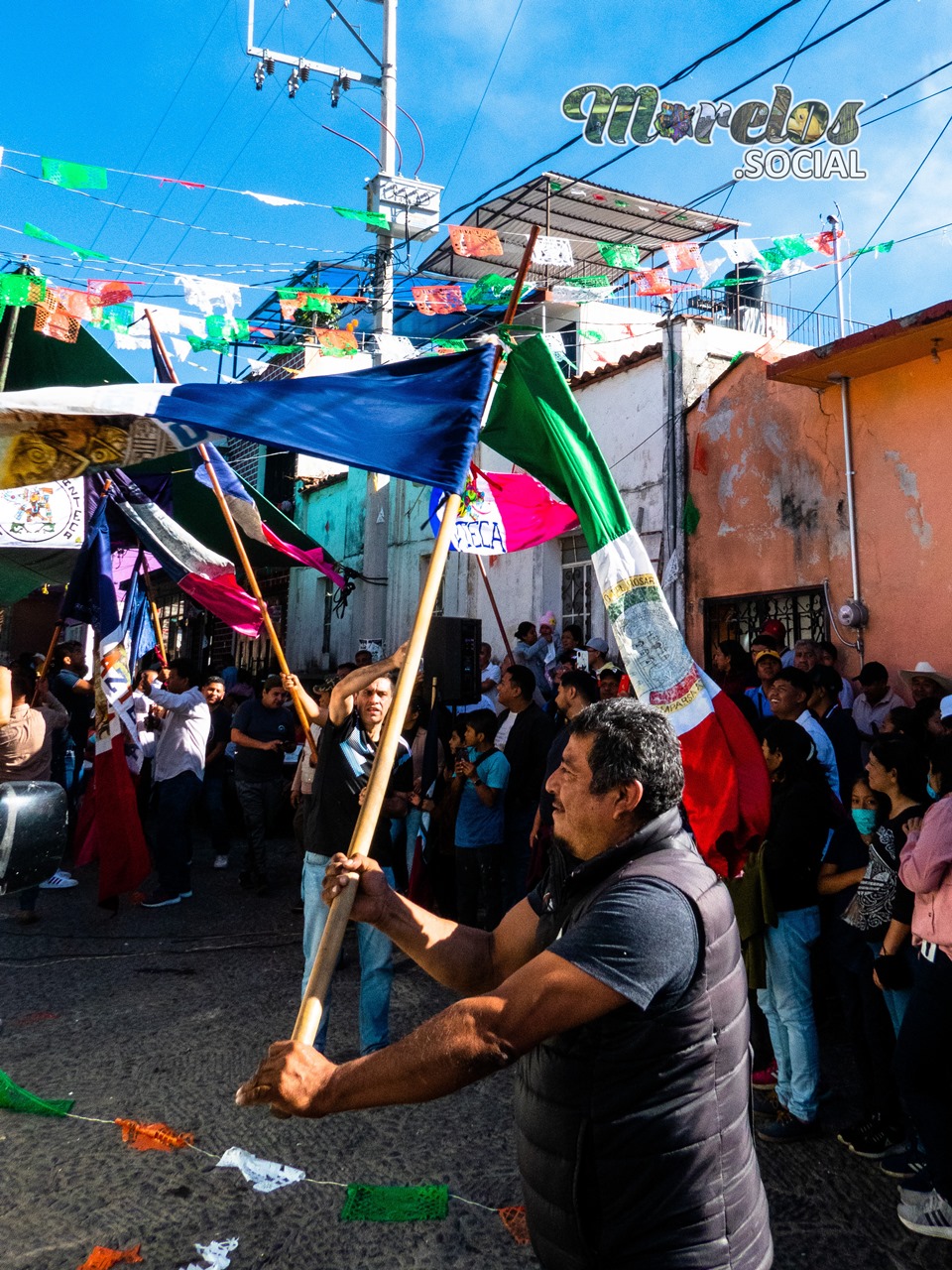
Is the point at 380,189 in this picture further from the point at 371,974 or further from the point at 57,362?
the point at 371,974

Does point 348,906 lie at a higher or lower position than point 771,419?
lower

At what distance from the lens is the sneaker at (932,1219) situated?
3.45 m

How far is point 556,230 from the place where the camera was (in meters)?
18.3

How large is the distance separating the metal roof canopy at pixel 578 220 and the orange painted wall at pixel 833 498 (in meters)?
5.92

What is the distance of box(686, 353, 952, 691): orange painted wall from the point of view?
8734 millimetres

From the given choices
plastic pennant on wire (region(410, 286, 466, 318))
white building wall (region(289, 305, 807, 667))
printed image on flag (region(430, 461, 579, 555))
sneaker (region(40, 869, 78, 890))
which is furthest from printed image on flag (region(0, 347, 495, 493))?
plastic pennant on wire (region(410, 286, 466, 318))

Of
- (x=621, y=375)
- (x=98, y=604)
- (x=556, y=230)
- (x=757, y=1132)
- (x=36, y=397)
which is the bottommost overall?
(x=757, y=1132)

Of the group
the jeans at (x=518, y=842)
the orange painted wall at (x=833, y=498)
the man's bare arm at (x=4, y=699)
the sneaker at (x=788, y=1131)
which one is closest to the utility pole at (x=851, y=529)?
the orange painted wall at (x=833, y=498)

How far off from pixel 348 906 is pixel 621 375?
1156cm

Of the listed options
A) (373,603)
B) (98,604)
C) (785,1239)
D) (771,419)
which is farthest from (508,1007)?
(373,603)

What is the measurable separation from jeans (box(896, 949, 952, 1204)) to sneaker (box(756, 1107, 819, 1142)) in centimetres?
85

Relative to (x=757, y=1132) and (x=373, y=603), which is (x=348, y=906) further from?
(x=373, y=603)

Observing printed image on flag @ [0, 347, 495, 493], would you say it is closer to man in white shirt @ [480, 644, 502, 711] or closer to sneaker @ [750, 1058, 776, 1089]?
sneaker @ [750, 1058, 776, 1089]

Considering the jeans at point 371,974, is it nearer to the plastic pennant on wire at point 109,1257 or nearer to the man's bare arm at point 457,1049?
the plastic pennant on wire at point 109,1257
